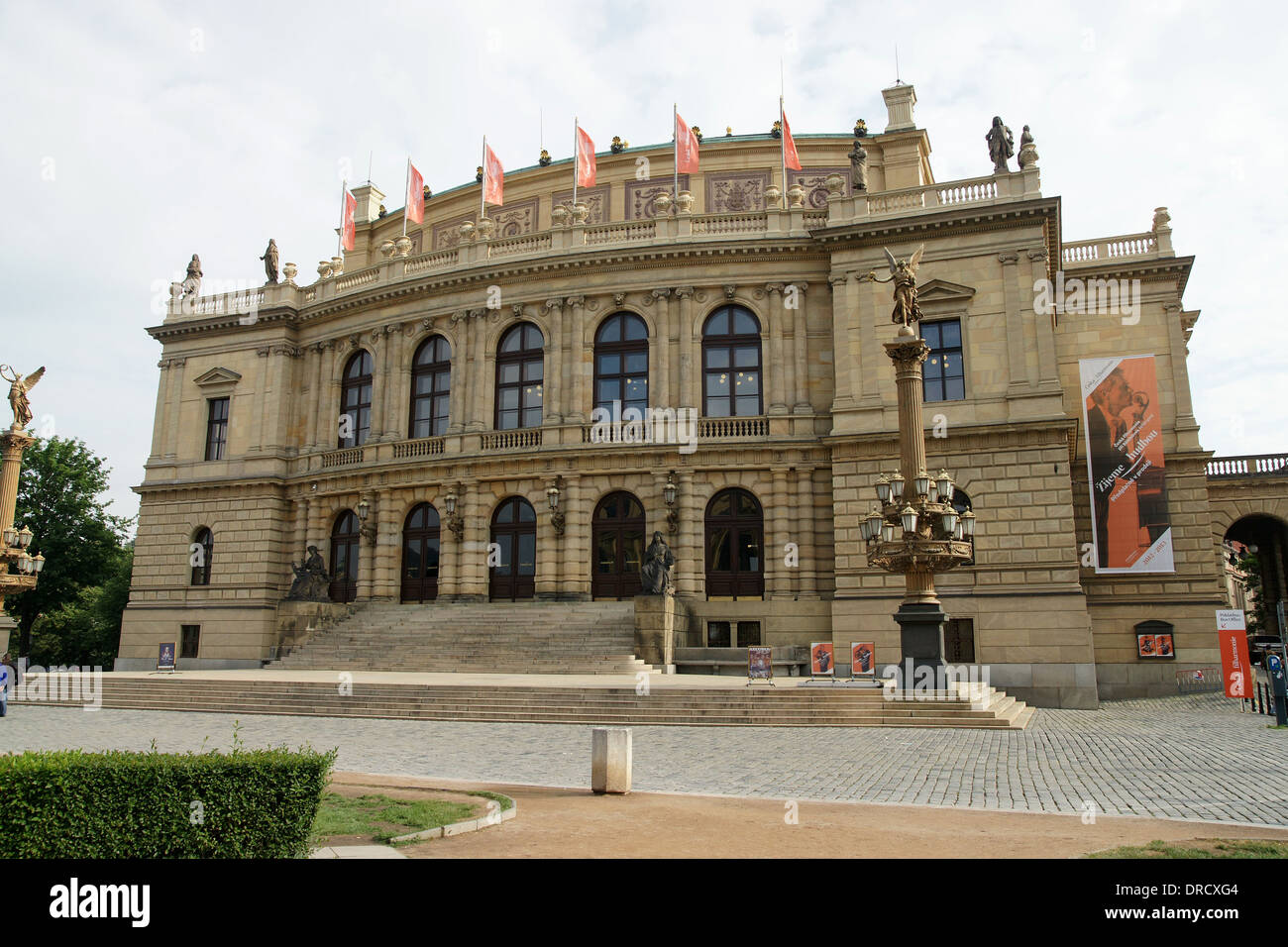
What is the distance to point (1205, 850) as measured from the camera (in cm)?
791

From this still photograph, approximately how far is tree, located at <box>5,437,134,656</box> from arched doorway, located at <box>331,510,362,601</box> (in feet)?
79.9

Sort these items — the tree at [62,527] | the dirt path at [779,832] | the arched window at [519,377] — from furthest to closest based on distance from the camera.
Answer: the tree at [62,527] < the arched window at [519,377] < the dirt path at [779,832]

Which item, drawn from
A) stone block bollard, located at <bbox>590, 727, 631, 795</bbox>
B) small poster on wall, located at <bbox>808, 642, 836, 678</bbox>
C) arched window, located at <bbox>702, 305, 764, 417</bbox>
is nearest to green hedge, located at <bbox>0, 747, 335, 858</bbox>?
stone block bollard, located at <bbox>590, 727, 631, 795</bbox>

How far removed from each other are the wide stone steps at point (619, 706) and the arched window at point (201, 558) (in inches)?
656

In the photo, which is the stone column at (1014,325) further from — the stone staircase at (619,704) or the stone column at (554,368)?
the stone column at (554,368)

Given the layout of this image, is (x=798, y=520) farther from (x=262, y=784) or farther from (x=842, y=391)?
(x=262, y=784)

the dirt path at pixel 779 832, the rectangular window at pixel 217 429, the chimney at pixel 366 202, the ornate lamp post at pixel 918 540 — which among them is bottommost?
the dirt path at pixel 779 832

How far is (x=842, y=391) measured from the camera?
31562 mm

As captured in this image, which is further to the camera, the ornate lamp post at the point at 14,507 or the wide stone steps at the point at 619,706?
the ornate lamp post at the point at 14,507

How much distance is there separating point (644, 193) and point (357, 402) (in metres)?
16.1

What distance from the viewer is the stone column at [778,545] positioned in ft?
105

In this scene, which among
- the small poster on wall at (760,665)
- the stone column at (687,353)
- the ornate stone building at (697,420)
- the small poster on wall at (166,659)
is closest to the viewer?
the small poster on wall at (760,665)

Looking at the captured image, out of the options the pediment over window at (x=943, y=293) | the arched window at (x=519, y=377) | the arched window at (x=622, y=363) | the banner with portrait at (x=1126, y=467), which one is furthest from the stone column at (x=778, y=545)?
the banner with portrait at (x=1126, y=467)

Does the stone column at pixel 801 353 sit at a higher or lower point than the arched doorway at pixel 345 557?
higher
